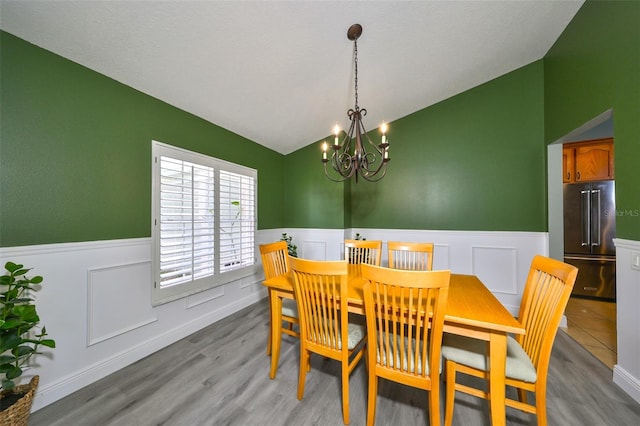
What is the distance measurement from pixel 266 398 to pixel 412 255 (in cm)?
186

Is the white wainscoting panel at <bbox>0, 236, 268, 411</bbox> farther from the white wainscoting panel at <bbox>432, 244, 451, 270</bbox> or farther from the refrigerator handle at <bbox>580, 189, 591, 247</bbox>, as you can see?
the refrigerator handle at <bbox>580, 189, 591, 247</bbox>

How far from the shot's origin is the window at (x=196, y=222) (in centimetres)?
226

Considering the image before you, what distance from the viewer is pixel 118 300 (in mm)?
1973

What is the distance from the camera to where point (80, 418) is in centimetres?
150

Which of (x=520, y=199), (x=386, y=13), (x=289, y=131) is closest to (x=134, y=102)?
(x=289, y=131)

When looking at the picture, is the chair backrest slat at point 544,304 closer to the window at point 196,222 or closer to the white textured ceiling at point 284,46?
the white textured ceiling at point 284,46

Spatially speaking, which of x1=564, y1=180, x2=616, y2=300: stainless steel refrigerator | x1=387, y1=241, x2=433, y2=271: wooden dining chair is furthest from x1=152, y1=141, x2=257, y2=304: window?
x1=564, y1=180, x2=616, y2=300: stainless steel refrigerator

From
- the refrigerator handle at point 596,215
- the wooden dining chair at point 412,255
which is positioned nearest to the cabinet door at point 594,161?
the refrigerator handle at point 596,215

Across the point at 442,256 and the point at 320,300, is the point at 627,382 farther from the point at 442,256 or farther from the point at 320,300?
the point at 320,300

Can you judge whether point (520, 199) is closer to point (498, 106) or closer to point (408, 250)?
point (498, 106)

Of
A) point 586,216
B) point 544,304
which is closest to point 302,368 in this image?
point 544,304

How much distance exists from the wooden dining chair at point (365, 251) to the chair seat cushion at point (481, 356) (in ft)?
3.56

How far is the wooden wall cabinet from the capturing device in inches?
124

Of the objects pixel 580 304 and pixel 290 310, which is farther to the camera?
pixel 580 304
